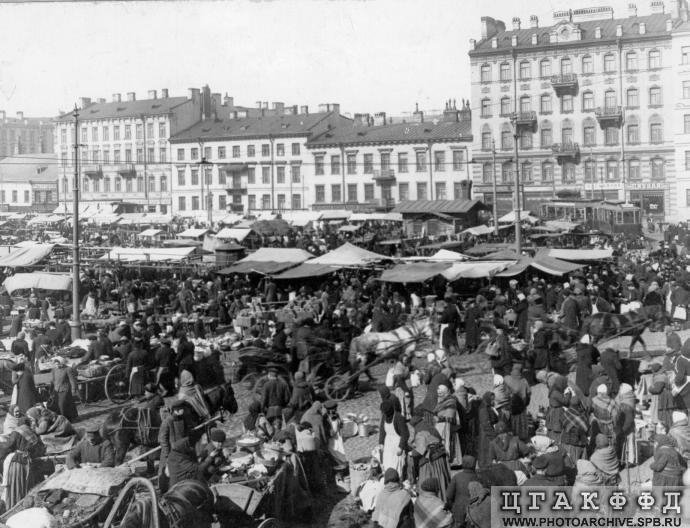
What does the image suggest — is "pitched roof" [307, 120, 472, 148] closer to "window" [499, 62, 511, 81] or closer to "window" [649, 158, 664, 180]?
"window" [499, 62, 511, 81]

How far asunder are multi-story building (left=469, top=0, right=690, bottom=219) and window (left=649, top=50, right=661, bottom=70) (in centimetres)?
6

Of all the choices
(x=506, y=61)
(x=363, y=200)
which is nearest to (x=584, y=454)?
(x=506, y=61)

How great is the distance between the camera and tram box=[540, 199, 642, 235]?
42.9 m

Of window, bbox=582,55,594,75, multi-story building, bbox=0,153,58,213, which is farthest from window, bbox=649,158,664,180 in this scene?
multi-story building, bbox=0,153,58,213

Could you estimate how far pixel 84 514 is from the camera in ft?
26.8

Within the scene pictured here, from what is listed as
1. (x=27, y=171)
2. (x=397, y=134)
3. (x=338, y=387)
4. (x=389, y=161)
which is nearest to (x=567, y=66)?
Result: (x=397, y=134)

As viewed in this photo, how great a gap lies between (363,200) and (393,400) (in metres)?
55.4

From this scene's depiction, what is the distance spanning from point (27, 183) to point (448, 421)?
76.5 metres

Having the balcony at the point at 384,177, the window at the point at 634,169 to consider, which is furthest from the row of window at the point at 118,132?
the window at the point at 634,169

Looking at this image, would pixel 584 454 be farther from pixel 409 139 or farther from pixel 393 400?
pixel 409 139

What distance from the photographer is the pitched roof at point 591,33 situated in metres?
52.5

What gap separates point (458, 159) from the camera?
206 ft

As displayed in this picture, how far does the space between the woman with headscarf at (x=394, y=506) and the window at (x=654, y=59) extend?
163ft

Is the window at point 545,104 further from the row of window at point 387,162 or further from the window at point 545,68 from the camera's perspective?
the row of window at point 387,162
